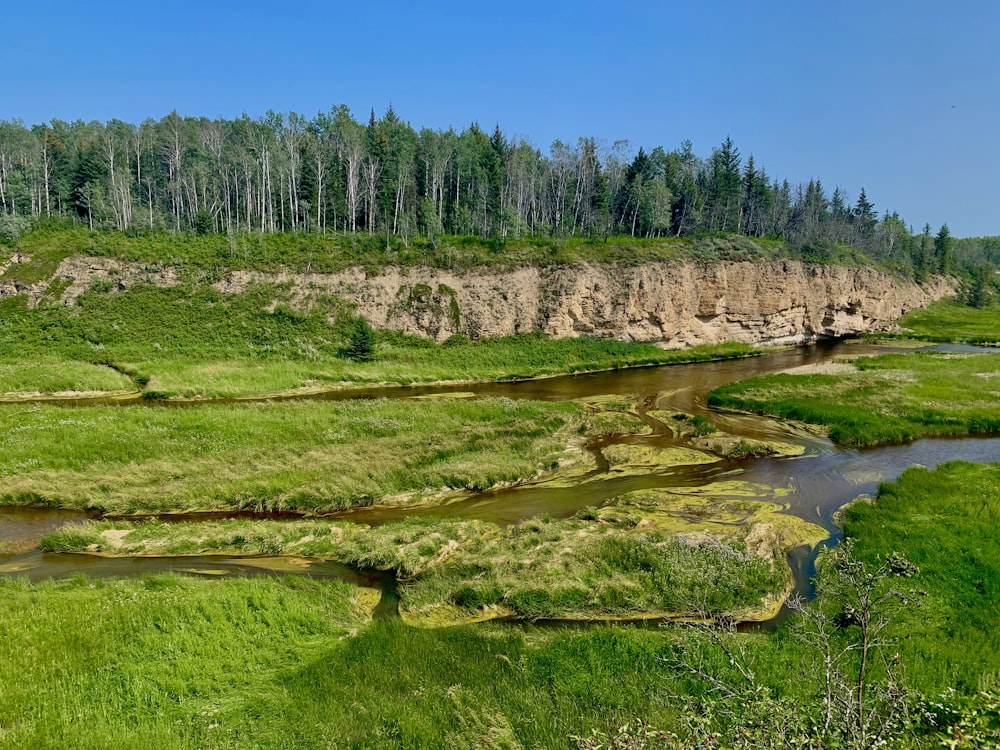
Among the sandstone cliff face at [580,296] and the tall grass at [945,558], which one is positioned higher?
the sandstone cliff face at [580,296]

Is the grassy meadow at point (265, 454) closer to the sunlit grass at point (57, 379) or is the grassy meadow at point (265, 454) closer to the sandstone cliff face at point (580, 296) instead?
the sunlit grass at point (57, 379)

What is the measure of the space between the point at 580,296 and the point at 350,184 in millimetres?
31464

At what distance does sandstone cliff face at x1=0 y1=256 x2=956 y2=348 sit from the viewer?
5416 cm

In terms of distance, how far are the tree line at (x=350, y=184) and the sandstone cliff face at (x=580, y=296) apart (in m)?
9.51

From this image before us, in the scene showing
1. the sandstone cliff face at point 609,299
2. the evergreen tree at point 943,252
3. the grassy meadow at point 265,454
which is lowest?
the grassy meadow at point 265,454

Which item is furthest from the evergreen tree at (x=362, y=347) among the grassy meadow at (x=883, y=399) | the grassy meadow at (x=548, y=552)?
the grassy meadow at (x=548, y=552)

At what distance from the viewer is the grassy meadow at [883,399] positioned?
28.5m

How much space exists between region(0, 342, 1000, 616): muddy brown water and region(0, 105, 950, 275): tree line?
1632 inches

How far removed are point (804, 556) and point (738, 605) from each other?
4.47 meters

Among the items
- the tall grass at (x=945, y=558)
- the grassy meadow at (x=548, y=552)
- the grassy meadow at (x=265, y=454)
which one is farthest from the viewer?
the grassy meadow at (x=265, y=454)

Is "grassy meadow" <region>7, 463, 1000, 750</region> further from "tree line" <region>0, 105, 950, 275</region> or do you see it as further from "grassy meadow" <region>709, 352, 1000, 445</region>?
"tree line" <region>0, 105, 950, 275</region>

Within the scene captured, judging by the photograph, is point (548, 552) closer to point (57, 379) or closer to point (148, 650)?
point (148, 650)

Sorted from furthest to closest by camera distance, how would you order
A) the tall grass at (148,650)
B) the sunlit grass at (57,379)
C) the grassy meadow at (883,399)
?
the sunlit grass at (57,379)
the grassy meadow at (883,399)
the tall grass at (148,650)

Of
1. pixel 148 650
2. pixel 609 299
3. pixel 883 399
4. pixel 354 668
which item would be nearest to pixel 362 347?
pixel 609 299
